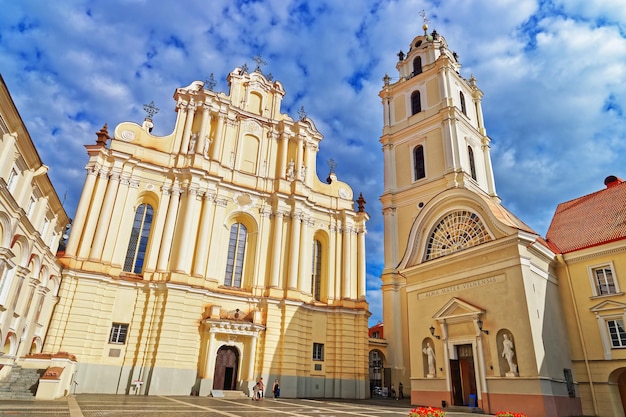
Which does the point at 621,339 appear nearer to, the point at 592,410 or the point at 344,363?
the point at 592,410

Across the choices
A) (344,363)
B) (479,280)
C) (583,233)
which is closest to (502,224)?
(479,280)

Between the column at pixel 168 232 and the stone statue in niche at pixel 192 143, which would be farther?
the stone statue in niche at pixel 192 143

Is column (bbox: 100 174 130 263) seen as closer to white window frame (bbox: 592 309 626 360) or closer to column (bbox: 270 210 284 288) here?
column (bbox: 270 210 284 288)

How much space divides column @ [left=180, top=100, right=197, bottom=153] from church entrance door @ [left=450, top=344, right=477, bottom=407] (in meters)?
20.4

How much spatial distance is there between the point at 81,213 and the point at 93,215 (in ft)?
2.03

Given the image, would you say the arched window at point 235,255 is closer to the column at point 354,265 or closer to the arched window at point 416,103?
the column at point 354,265

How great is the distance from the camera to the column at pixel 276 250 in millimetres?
26312

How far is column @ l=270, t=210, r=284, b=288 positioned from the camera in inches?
1036

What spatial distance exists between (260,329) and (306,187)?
427 inches

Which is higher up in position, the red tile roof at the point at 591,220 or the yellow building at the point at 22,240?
the red tile roof at the point at 591,220

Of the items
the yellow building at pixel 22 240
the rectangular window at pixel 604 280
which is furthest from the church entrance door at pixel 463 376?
the yellow building at pixel 22 240

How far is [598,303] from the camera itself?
58.2 ft

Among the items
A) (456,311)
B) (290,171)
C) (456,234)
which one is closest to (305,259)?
(290,171)

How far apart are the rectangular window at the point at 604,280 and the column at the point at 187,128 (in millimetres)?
24009
